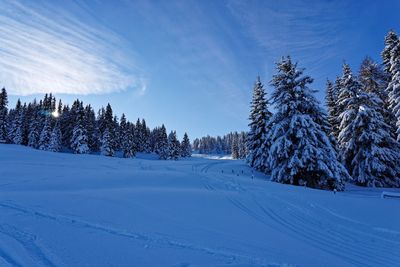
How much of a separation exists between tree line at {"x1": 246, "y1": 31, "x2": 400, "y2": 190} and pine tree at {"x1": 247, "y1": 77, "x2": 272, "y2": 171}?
8082 mm

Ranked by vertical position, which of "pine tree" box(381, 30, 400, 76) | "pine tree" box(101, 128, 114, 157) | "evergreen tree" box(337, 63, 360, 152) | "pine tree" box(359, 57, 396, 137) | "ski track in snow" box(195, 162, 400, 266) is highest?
"pine tree" box(381, 30, 400, 76)

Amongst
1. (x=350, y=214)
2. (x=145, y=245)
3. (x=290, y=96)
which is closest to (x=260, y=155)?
(x=290, y=96)

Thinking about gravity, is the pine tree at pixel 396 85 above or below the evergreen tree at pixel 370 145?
above

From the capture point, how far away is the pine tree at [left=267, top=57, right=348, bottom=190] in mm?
21000

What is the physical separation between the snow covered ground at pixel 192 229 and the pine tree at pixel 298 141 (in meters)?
8.80

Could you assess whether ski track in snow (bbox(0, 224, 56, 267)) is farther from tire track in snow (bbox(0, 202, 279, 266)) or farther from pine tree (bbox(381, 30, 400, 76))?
pine tree (bbox(381, 30, 400, 76))

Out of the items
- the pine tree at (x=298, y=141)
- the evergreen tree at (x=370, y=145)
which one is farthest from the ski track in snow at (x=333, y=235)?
the evergreen tree at (x=370, y=145)

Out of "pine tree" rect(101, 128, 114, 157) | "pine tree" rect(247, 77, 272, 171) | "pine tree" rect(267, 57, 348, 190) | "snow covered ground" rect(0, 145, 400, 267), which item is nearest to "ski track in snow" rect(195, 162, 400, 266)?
"snow covered ground" rect(0, 145, 400, 267)

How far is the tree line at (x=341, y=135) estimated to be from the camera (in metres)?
21.4

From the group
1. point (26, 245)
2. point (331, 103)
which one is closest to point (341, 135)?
point (331, 103)

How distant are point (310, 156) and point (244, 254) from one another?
1740 cm

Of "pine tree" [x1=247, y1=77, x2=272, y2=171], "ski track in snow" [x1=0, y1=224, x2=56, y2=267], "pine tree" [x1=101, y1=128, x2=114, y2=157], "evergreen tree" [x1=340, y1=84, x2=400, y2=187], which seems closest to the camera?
"ski track in snow" [x1=0, y1=224, x2=56, y2=267]

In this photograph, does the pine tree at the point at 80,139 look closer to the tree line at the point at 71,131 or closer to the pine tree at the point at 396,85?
the tree line at the point at 71,131

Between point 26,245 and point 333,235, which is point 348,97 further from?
point 26,245
